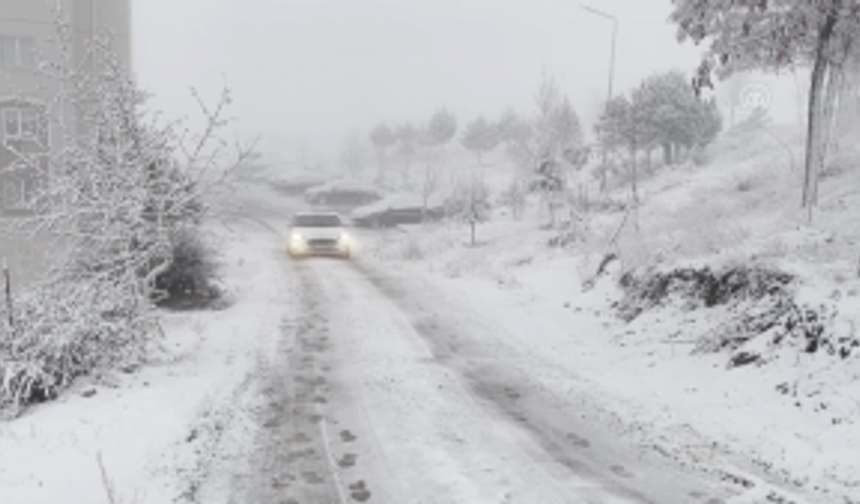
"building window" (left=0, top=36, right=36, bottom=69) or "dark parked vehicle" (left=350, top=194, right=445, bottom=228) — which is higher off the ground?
"building window" (left=0, top=36, right=36, bottom=69)

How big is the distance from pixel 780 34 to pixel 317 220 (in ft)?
52.7

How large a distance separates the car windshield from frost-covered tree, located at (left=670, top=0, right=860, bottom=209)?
44.0 ft

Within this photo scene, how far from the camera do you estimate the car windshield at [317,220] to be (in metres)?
23.6

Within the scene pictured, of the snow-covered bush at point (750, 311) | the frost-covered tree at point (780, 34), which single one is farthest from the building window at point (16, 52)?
the snow-covered bush at point (750, 311)

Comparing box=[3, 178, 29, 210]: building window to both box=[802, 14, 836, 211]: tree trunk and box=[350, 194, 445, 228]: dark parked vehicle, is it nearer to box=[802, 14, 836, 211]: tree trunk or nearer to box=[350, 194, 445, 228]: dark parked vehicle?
box=[350, 194, 445, 228]: dark parked vehicle

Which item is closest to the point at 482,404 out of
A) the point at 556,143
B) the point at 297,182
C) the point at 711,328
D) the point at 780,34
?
the point at 711,328

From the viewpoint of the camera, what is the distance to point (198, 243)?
14742mm

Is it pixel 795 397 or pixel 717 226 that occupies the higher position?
pixel 717 226

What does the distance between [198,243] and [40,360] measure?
6.89m

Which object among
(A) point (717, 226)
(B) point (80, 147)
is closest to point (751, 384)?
(A) point (717, 226)

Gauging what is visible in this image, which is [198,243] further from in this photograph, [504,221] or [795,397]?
[504,221]

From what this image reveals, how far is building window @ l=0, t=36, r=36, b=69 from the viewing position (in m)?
28.6

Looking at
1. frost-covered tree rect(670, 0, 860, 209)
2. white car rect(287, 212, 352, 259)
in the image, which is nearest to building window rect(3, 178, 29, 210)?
white car rect(287, 212, 352, 259)
